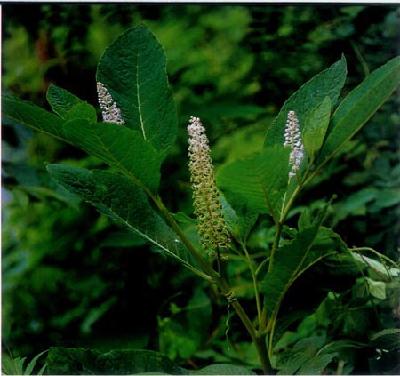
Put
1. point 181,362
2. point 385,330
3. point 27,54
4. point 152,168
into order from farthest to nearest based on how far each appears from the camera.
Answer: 1. point 27,54
2. point 181,362
3. point 385,330
4. point 152,168

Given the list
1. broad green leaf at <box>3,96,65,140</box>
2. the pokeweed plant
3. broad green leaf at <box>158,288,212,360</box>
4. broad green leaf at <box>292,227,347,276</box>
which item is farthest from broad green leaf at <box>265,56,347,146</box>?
broad green leaf at <box>158,288,212,360</box>

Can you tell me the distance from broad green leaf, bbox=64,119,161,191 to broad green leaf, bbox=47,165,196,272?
0.06 feet

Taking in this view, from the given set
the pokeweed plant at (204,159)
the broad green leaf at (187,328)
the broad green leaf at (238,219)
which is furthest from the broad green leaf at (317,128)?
the broad green leaf at (187,328)

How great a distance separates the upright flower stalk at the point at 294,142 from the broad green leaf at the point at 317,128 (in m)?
0.02

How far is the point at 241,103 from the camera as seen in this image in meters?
1.20

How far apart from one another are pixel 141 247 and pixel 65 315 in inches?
6.0

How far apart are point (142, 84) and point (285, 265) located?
0.79 ft

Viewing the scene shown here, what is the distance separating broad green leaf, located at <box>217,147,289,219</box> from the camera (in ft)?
2.23

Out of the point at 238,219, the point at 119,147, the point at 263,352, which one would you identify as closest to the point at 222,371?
the point at 263,352

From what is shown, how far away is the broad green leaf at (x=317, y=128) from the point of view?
712 millimetres

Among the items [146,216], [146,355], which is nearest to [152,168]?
[146,216]

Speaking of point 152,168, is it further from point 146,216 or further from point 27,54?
point 27,54

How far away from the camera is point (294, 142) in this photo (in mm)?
761

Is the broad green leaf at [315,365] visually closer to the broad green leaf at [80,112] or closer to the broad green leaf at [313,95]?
the broad green leaf at [313,95]
